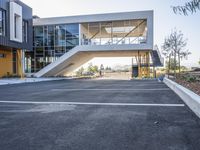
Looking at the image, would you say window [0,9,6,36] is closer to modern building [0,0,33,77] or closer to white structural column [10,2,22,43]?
modern building [0,0,33,77]

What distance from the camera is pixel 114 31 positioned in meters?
34.7

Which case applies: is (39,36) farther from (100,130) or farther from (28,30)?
(100,130)

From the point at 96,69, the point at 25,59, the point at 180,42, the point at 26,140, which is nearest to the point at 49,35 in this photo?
the point at 25,59

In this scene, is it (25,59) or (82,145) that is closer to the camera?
(82,145)

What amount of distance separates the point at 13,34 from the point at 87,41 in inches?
363

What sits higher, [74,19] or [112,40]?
[74,19]

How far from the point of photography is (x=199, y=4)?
4309 millimetres

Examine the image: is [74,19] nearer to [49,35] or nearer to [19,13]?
[49,35]

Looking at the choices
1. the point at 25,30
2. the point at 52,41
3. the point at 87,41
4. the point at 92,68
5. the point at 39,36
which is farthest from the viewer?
the point at 92,68

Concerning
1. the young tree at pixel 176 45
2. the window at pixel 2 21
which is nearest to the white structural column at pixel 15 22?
the window at pixel 2 21

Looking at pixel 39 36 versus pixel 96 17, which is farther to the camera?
pixel 39 36

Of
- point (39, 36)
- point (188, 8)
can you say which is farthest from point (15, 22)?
point (188, 8)

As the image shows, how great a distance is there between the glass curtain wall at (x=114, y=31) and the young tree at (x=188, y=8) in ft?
78.8

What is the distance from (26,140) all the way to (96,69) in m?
51.1
